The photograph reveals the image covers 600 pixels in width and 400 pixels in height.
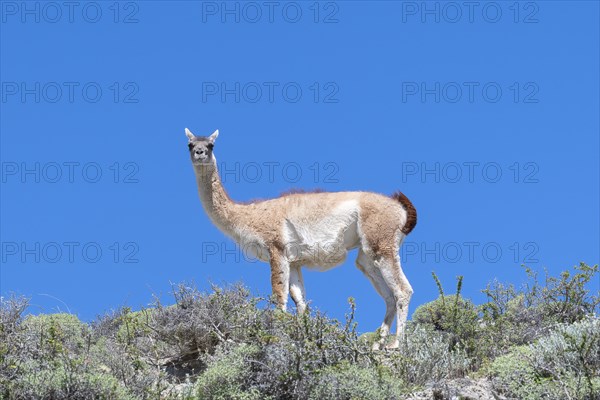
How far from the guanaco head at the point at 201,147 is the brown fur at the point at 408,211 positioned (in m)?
3.50

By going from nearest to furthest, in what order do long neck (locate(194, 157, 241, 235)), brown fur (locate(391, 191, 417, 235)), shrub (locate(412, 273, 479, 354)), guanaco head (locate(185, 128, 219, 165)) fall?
shrub (locate(412, 273, 479, 354))
brown fur (locate(391, 191, 417, 235))
guanaco head (locate(185, 128, 219, 165))
long neck (locate(194, 157, 241, 235))

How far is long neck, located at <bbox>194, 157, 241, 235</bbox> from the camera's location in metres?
18.8

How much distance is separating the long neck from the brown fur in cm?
301

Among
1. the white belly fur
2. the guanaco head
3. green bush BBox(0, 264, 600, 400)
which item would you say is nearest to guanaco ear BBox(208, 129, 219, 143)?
the guanaco head

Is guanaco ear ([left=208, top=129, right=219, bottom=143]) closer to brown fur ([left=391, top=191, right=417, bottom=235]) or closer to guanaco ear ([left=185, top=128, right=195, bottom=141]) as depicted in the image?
guanaco ear ([left=185, top=128, right=195, bottom=141])

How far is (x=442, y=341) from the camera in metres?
16.5

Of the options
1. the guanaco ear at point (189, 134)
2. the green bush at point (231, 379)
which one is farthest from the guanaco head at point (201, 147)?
the green bush at point (231, 379)

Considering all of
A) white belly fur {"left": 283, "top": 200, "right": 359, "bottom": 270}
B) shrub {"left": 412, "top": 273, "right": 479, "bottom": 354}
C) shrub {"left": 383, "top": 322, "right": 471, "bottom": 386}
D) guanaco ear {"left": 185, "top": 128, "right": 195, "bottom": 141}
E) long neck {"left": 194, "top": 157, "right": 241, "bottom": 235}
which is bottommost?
shrub {"left": 383, "top": 322, "right": 471, "bottom": 386}

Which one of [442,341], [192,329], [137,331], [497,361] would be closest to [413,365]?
[497,361]

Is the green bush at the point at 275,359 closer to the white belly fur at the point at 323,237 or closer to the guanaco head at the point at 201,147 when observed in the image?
the white belly fur at the point at 323,237

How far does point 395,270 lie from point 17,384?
23.4ft

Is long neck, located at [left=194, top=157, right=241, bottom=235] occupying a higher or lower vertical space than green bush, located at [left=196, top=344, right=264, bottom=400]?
higher

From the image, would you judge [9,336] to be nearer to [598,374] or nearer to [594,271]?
[598,374]

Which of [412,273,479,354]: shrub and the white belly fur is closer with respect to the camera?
[412,273,479,354]: shrub
